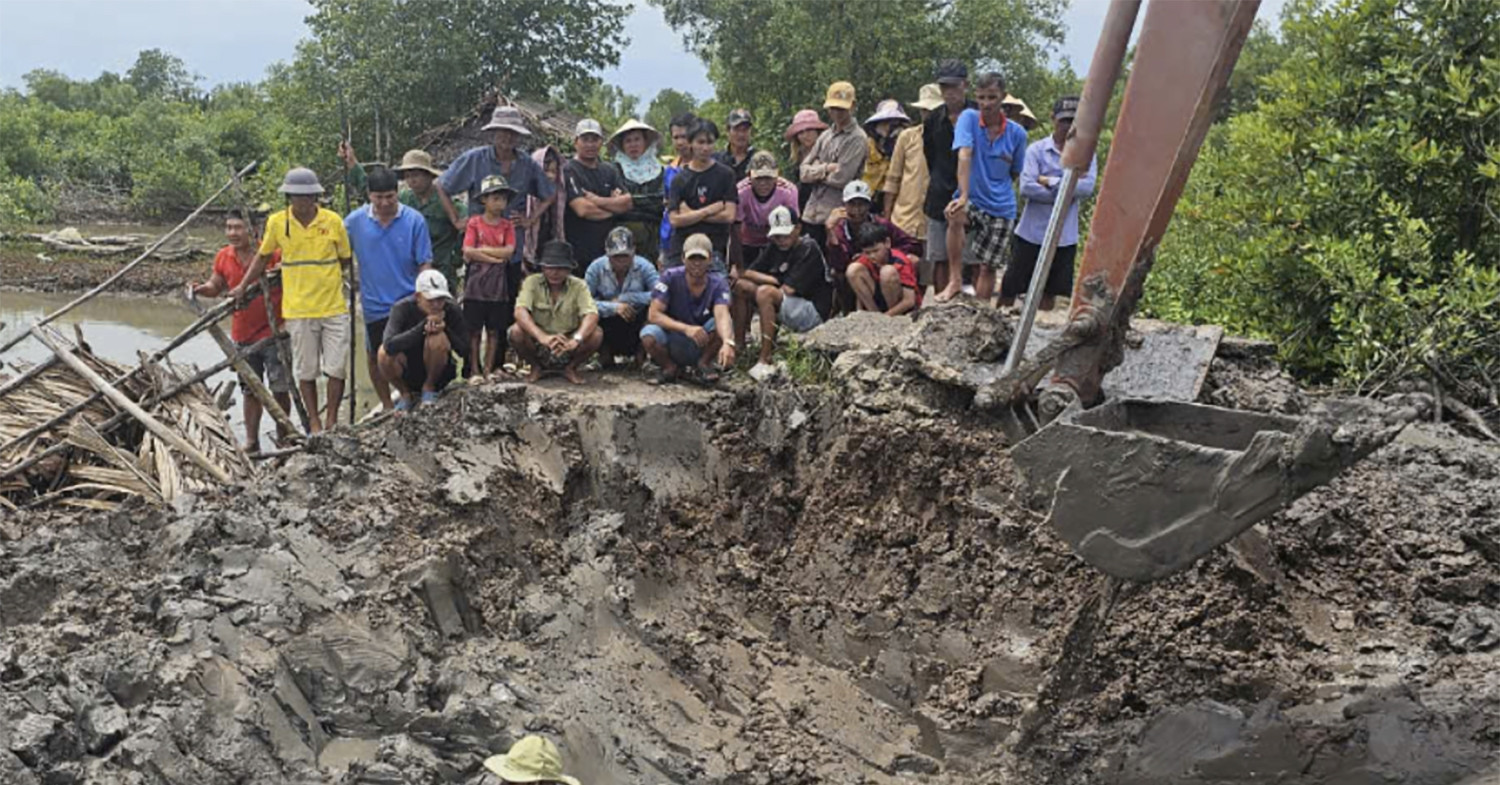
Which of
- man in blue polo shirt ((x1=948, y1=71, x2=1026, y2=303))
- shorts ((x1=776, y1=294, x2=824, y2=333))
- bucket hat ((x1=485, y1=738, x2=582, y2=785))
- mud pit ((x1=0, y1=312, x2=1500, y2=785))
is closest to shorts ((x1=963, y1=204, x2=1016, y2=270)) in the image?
man in blue polo shirt ((x1=948, y1=71, x2=1026, y2=303))

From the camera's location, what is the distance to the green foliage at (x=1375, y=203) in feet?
22.4

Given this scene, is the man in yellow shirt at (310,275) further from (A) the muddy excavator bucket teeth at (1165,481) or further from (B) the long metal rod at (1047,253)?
(A) the muddy excavator bucket teeth at (1165,481)

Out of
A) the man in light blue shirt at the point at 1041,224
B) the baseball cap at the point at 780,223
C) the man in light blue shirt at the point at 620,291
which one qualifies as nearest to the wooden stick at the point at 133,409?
the man in light blue shirt at the point at 620,291

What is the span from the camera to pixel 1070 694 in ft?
16.9

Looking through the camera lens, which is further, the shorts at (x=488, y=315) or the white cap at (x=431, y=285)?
the shorts at (x=488, y=315)

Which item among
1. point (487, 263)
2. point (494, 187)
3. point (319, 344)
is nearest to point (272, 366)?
point (319, 344)

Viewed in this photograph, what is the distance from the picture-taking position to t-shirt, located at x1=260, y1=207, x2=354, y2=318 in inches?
289

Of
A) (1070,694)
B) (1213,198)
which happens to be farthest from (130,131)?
(1070,694)

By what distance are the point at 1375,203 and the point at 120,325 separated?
16.2 metres

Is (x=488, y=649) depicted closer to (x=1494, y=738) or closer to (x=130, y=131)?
(x=1494, y=738)

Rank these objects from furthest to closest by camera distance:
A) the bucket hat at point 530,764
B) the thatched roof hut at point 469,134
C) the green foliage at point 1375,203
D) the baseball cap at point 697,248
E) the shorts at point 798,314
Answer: the thatched roof hut at point 469,134 → the shorts at point 798,314 → the baseball cap at point 697,248 → the green foliage at point 1375,203 → the bucket hat at point 530,764

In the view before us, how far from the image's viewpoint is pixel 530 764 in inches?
169

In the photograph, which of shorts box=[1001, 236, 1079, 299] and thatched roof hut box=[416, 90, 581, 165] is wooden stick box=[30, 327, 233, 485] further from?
thatched roof hut box=[416, 90, 581, 165]

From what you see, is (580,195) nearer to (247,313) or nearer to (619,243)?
(619,243)
